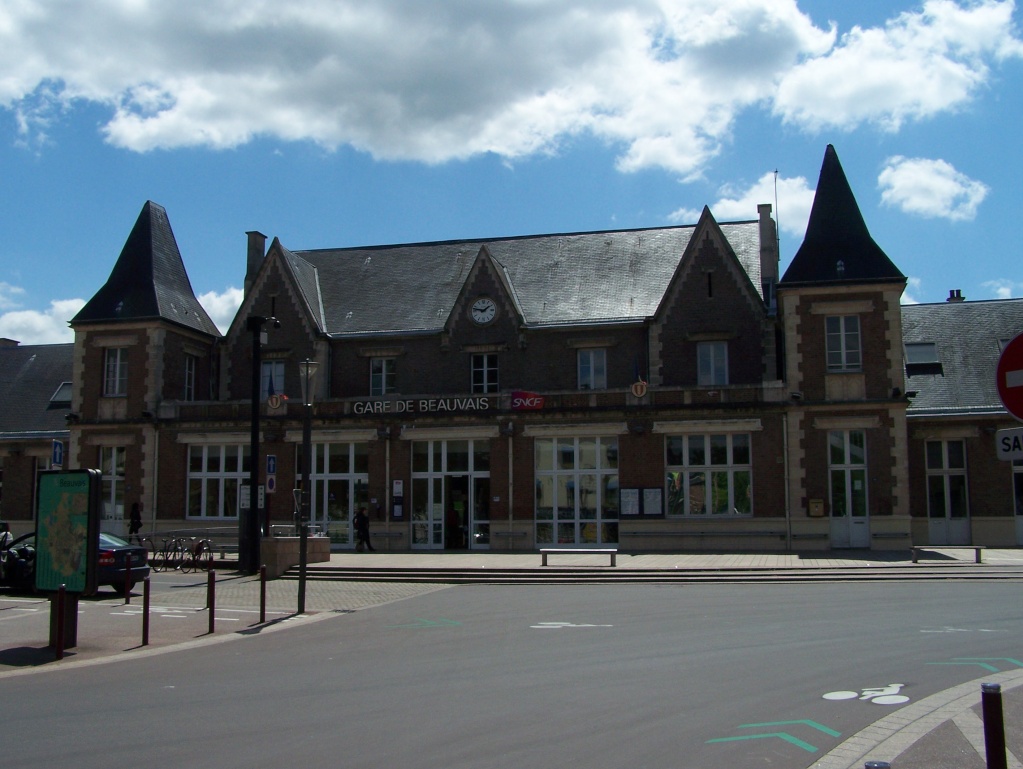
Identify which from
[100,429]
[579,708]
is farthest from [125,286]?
[579,708]

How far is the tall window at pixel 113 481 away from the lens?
33.1 metres

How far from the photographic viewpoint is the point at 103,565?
19422 millimetres

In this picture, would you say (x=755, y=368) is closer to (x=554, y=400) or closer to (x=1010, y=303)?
(x=554, y=400)

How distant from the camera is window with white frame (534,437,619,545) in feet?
97.7

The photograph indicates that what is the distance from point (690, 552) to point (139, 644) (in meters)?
18.1

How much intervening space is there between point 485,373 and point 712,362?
773 centimetres

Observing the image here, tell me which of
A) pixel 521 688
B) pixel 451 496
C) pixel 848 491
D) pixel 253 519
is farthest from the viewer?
pixel 451 496

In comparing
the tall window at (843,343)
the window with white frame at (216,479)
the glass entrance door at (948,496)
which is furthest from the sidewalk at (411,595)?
the tall window at (843,343)

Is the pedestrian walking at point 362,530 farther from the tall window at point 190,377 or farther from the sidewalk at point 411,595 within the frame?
the tall window at point 190,377

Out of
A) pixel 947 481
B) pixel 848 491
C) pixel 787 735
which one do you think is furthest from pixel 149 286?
pixel 787 735

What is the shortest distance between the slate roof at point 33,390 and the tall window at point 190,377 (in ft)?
18.4

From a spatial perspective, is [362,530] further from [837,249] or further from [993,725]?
[993,725]

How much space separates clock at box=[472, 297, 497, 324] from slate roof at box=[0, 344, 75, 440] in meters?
16.5

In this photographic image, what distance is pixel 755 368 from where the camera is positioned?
31344 millimetres
